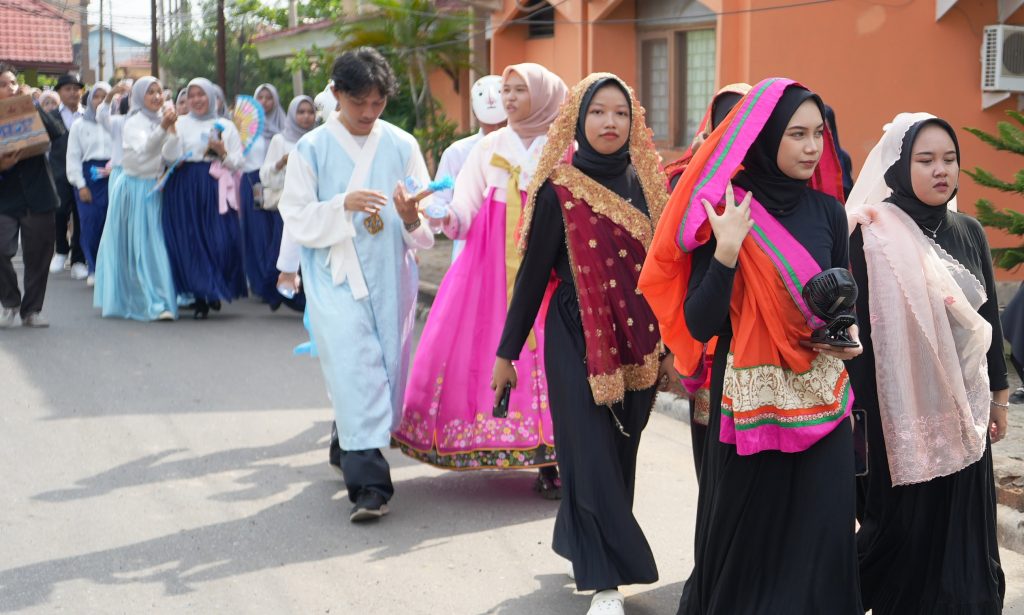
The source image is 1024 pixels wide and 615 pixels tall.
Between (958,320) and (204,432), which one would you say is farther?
(204,432)

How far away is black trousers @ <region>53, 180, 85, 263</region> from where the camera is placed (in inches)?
583

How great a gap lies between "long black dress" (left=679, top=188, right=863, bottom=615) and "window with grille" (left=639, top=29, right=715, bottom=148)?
1000 cm

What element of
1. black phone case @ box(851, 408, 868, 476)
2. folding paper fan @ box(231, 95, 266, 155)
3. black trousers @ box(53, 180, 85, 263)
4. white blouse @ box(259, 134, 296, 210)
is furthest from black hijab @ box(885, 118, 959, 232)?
black trousers @ box(53, 180, 85, 263)

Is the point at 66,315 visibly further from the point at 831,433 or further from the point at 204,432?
the point at 831,433

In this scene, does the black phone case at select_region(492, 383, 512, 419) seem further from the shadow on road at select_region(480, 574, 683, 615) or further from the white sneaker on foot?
the white sneaker on foot

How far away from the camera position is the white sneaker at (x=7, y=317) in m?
11.0

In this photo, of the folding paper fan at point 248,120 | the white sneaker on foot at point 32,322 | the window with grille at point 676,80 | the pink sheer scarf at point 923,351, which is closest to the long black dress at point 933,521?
the pink sheer scarf at point 923,351

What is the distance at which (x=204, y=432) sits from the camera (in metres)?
7.50

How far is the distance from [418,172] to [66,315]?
6366mm

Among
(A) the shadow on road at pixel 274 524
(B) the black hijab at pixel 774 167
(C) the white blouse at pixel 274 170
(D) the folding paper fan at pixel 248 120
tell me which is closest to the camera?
(B) the black hijab at pixel 774 167

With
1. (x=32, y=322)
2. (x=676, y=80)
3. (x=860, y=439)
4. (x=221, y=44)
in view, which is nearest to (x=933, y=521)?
(x=860, y=439)

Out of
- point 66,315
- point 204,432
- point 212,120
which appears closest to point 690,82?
point 212,120

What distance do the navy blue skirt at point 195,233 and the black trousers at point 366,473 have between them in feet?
19.9

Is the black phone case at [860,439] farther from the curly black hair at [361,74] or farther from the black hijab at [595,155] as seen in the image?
the curly black hair at [361,74]
